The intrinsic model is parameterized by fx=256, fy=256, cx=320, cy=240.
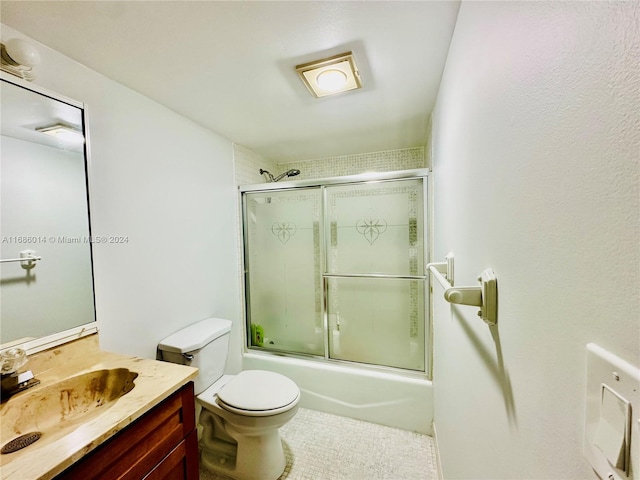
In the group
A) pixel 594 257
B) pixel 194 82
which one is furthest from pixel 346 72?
pixel 594 257

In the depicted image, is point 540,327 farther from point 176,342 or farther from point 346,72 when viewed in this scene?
point 176,342

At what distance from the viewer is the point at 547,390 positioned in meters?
0.39

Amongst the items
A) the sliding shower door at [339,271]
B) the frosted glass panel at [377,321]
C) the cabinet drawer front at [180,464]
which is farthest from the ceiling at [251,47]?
the cabinet drawer front at [180,464]

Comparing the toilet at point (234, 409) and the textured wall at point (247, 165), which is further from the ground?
the textured wall at point (247, 165)

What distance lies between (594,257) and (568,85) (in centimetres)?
23

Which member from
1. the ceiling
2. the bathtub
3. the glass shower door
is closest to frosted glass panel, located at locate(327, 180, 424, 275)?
the glass shower door

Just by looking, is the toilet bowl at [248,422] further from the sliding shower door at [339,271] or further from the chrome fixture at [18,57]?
the chrome fixture at [18,57]

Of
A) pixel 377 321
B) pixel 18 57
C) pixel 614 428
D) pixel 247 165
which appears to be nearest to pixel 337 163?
pixel 247 165

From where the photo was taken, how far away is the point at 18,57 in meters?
0.92

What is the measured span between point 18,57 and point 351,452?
97.1 inches

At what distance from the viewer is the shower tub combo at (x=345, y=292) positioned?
1.86 metres

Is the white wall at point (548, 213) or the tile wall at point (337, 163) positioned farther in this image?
the tile wall at point (337, 163)

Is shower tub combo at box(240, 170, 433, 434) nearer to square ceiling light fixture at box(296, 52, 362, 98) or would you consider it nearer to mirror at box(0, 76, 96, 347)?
square ceiling light fixture at box(296, 52, 362, 98)

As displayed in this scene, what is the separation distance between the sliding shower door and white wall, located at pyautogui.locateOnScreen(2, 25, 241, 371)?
387mm
